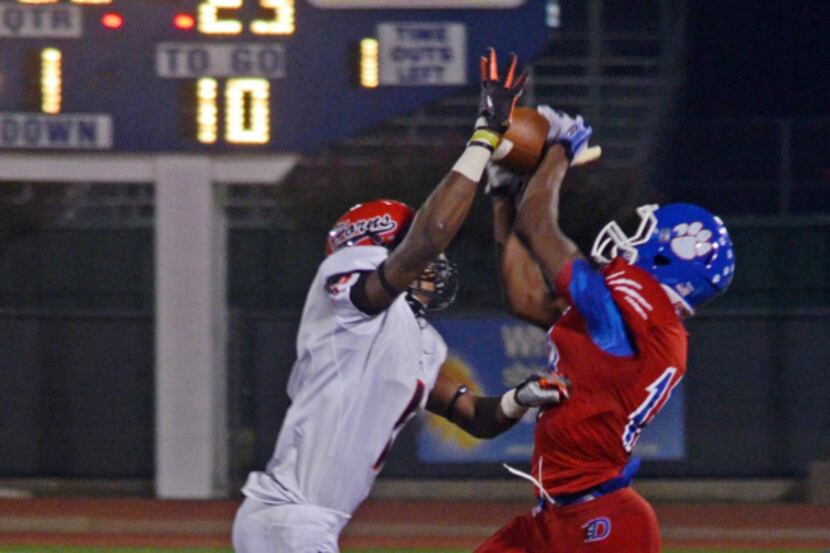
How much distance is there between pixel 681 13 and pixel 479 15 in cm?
671

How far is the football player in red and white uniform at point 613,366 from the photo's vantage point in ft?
14.4

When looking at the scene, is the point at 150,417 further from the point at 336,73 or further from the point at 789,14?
the point at 789,14

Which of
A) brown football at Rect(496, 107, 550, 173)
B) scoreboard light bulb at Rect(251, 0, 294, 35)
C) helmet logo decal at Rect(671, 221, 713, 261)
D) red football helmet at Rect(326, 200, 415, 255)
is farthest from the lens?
scoreboard light bulb at Rect(251, 0, 294, 35)

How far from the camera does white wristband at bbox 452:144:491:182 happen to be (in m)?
4.30

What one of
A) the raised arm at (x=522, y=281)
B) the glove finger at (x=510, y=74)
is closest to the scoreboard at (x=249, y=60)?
the raised arm at (x=522, y=281)

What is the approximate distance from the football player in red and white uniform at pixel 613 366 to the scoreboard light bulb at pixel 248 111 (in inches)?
235

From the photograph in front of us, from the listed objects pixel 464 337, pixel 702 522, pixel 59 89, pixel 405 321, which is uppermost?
pixel 59 89

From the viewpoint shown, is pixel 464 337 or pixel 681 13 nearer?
pixel 464 337

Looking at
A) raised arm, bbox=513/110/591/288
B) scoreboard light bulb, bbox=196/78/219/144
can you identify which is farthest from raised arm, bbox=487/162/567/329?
scoreboard light bulb, bbox=196/78/219/144

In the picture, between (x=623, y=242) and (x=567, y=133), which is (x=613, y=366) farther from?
(x=567, y=133)

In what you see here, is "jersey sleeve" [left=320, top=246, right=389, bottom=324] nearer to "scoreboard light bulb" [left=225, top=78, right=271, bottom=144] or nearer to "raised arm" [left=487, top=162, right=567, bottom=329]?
"raised arm" [left=487, top=162, right=567, bottom=329]

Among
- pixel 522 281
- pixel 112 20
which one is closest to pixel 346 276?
pixel 522 281

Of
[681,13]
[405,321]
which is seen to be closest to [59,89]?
[405,321]

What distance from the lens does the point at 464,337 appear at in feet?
38.8
